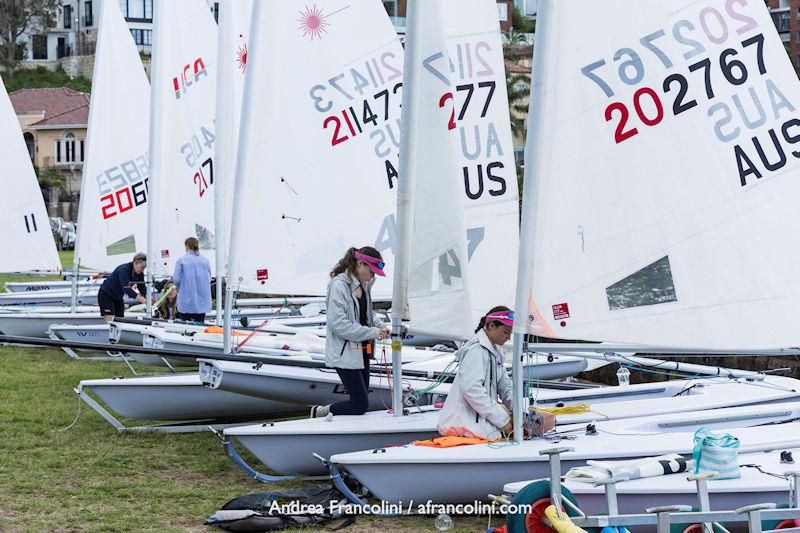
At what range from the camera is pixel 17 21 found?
234 ft

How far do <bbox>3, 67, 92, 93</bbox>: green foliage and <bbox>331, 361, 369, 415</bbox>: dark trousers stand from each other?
2555 inches

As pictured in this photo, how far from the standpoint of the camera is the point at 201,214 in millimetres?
14586

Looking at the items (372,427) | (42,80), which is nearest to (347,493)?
(372,427)

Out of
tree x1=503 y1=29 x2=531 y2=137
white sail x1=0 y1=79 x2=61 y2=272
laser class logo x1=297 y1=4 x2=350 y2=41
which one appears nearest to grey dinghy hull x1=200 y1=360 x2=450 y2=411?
laser class logo x1=297 y1=4 x2=350 y2=41

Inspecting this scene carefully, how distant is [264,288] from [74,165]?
5072 centimetres

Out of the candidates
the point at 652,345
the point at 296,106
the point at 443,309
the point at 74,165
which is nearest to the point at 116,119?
the point at 296,106

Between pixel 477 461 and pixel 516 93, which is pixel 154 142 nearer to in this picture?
pixel 477 461

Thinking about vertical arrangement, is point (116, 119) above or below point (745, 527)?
above

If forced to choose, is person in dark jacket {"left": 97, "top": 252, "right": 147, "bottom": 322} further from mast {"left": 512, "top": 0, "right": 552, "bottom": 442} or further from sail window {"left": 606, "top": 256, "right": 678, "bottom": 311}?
sail window {"left": 606, "top": 256, "right": 678, "bottom": 311}

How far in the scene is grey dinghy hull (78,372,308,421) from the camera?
898cm

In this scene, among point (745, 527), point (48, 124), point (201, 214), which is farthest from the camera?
point (48, 124)

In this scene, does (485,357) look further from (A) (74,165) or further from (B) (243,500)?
(A) (74,165)

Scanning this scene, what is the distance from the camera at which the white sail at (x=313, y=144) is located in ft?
34.0

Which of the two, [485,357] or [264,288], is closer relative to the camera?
[485,357]
